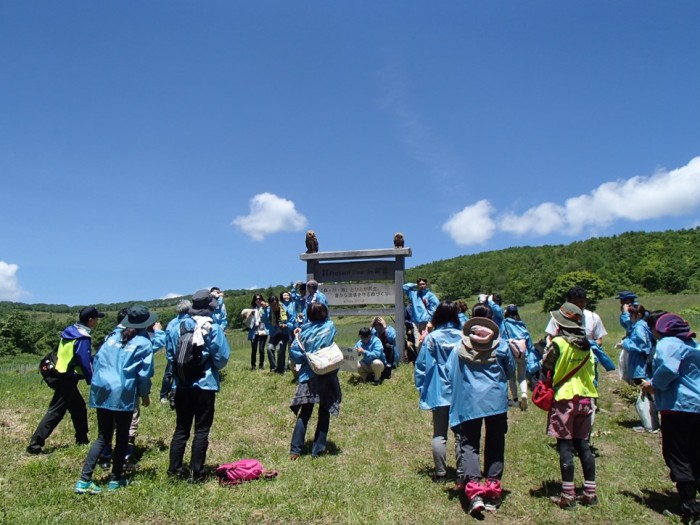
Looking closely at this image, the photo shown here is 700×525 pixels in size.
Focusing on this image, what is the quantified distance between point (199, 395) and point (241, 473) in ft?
3.32

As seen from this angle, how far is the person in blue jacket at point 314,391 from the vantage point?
6.06 meters

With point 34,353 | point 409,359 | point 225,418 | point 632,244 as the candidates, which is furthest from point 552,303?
point 34,353

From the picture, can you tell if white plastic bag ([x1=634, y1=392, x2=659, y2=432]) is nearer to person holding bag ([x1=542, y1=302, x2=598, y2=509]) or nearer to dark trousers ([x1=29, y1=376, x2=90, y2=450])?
person holding bag ([x1=542, y1=302, x2=598, y2=509])

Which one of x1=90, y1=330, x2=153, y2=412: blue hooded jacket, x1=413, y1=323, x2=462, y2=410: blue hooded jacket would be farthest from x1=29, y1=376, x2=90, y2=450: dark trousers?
x1=413, y1=323, x2=462, y2=410: blue hooded jacket

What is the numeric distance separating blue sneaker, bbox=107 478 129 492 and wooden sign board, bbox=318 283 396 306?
26.9ft

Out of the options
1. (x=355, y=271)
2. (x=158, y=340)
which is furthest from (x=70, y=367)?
(x=355, y=271)

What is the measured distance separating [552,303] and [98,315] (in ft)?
250

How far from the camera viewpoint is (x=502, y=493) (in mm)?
4848

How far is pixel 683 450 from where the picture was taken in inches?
170

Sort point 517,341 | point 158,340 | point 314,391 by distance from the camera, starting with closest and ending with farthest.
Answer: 1. point 314,391
2. point 158,340
3. point 517,341

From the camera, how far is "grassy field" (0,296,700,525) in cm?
432

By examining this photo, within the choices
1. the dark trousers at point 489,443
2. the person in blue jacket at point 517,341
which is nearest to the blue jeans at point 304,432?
the dark trousers at point 489,443

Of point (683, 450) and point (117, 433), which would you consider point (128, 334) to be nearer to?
point (117, 433)

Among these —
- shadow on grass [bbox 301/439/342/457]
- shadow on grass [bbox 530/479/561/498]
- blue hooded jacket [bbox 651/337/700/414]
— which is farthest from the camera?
shadow on grass [bbox 301/439/342/457]
